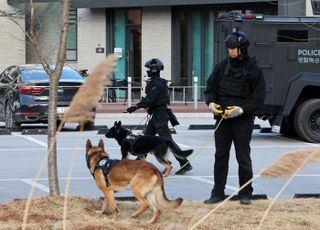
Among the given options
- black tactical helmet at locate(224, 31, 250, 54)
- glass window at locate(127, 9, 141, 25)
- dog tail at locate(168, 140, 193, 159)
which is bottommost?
dog tail at locate(168, 140, 193, 159)

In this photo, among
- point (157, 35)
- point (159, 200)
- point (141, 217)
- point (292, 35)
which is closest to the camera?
point (159, 200)

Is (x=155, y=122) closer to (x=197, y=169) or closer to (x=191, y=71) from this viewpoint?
(x=197, y=169)

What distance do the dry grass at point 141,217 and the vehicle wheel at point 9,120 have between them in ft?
37.2

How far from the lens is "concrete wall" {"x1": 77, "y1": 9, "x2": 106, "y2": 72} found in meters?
30.3

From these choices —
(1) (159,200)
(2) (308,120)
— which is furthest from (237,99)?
(2) (308,120)

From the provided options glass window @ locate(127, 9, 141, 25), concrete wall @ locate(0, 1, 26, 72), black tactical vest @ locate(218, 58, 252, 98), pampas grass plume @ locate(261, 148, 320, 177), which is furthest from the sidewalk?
pampas grass plume @ locate(261, 148, 320, 177)

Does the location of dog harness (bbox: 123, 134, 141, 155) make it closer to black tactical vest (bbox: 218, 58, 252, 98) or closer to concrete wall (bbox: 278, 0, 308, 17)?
black tactical vest (bbox: 218, 58, 252, 98)

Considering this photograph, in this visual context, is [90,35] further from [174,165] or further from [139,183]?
[139,183]

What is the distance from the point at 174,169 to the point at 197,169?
1.33 ft

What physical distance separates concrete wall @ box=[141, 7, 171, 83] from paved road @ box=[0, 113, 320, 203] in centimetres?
1020

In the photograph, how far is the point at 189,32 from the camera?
29.7m

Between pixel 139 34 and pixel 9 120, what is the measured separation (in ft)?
39.1

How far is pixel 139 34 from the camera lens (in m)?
30.2

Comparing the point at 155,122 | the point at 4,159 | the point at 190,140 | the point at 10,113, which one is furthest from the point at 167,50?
the point at 155,122
